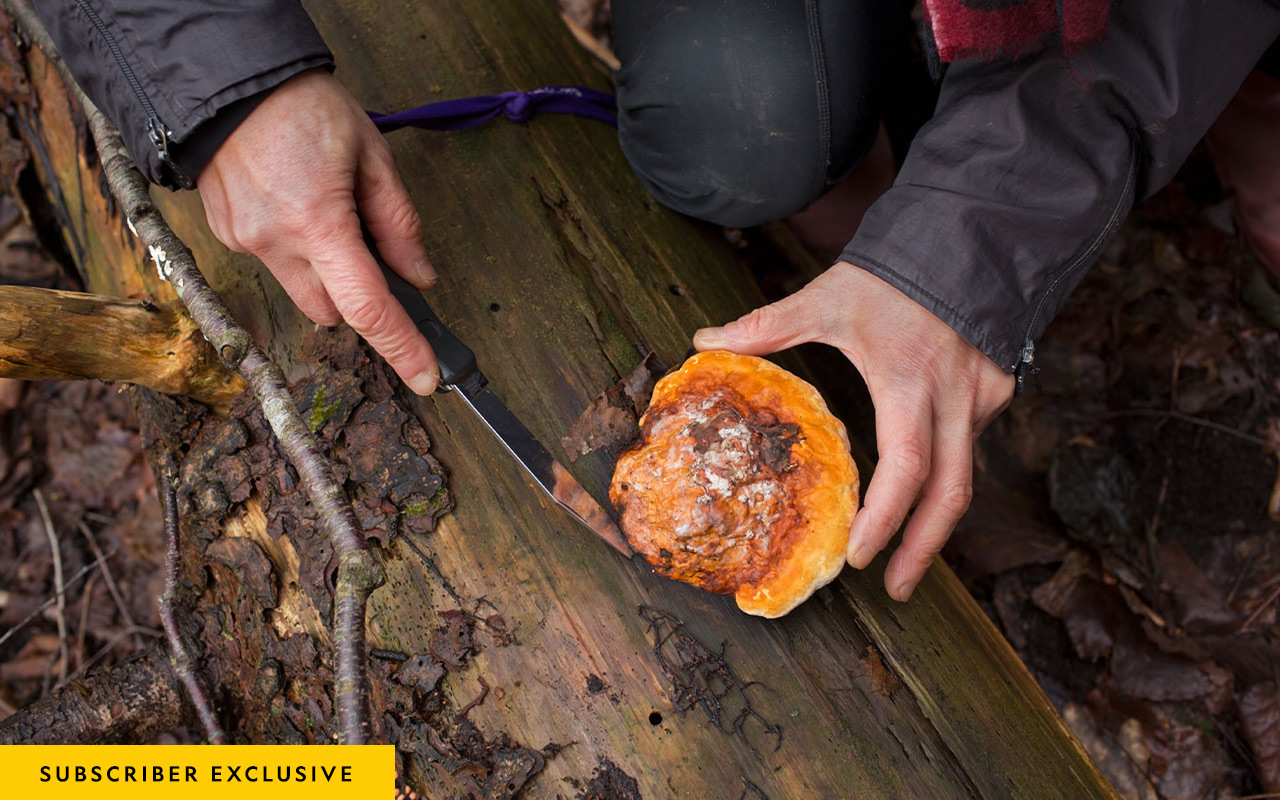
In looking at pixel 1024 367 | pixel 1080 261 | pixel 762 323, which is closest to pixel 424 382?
pixel 762 323

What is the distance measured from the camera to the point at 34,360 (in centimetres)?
183

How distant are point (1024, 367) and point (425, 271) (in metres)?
1.61

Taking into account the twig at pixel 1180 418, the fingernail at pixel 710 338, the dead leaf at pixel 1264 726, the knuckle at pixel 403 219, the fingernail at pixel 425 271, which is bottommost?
the dead leaf at pixel 1264 726

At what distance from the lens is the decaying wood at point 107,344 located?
1.80m

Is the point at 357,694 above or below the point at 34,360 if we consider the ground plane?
below

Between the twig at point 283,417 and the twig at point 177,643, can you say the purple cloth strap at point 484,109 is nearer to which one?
the twig at point 283,417

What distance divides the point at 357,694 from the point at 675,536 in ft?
2.44

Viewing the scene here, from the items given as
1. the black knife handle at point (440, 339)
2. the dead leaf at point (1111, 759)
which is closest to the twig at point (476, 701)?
the black knife handle at point (440, 339)

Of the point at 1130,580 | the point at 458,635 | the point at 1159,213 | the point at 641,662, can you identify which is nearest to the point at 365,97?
the point at 458,635

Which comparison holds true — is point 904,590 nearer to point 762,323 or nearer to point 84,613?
point 762,323

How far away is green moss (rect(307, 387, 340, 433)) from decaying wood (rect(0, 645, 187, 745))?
0.85 m

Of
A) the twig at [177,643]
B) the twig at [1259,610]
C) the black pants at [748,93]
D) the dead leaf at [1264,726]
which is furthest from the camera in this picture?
the twig at [1259,610]

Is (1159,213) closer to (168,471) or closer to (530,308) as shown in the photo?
(530,308)

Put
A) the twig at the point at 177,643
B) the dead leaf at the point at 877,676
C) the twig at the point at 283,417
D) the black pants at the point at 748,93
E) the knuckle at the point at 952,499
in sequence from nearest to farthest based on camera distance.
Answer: the twig at the point at 283,417
the dead leaf at the point at 877,676
the knuckle at the point at 952,499
the twig at the point at 177,643
the black pants at the point at 748,93
